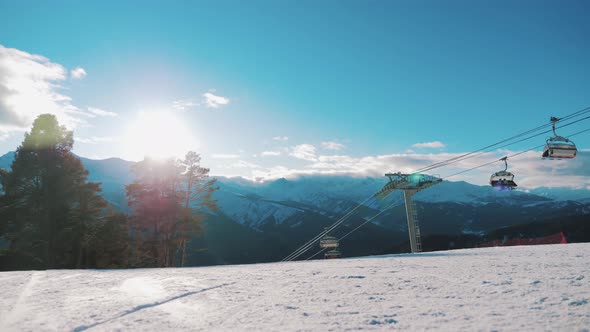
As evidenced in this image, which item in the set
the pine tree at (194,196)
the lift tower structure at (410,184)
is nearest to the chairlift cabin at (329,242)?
the lift tower structure at (410,184)

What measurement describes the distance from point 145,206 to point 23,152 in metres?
9.97

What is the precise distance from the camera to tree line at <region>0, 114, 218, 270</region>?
2427cm

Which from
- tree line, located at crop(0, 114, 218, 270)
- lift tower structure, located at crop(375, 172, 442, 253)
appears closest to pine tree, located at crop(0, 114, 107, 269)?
tree line, located at crop(0, 114, 218, 270)

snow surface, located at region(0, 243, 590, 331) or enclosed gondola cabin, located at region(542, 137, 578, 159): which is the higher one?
enclosed gondola cabin, located at region(542, 137, 578, 159)

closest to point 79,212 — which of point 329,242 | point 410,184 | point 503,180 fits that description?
point 329,242

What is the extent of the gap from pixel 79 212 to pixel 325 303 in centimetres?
2758

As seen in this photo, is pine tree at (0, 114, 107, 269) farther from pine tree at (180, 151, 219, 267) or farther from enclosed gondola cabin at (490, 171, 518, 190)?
enclosed gondola cabin at (490, 171, 518, 190)

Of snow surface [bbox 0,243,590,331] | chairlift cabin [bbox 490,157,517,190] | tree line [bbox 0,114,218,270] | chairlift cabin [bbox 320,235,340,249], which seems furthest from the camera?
chairlift cabin [bbox 320,235,340,249]

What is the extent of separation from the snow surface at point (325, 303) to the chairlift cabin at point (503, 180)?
17.1 metres

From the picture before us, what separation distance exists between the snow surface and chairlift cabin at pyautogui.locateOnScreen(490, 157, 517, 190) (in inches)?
674

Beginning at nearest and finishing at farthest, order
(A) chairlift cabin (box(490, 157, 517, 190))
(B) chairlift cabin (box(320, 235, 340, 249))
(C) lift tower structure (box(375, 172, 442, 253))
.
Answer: (A) chairlift cabin (box(490, 157, 517, 190)) → (C) lift tower structure (box(375, 172, 442, 253)) → (B) chairlift cabin (box(320, 235, 340, 249))

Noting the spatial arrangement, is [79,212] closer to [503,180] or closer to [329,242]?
[329,242]

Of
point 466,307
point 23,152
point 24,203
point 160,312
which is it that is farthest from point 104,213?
point 466,307

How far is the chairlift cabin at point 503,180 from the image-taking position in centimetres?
2231
